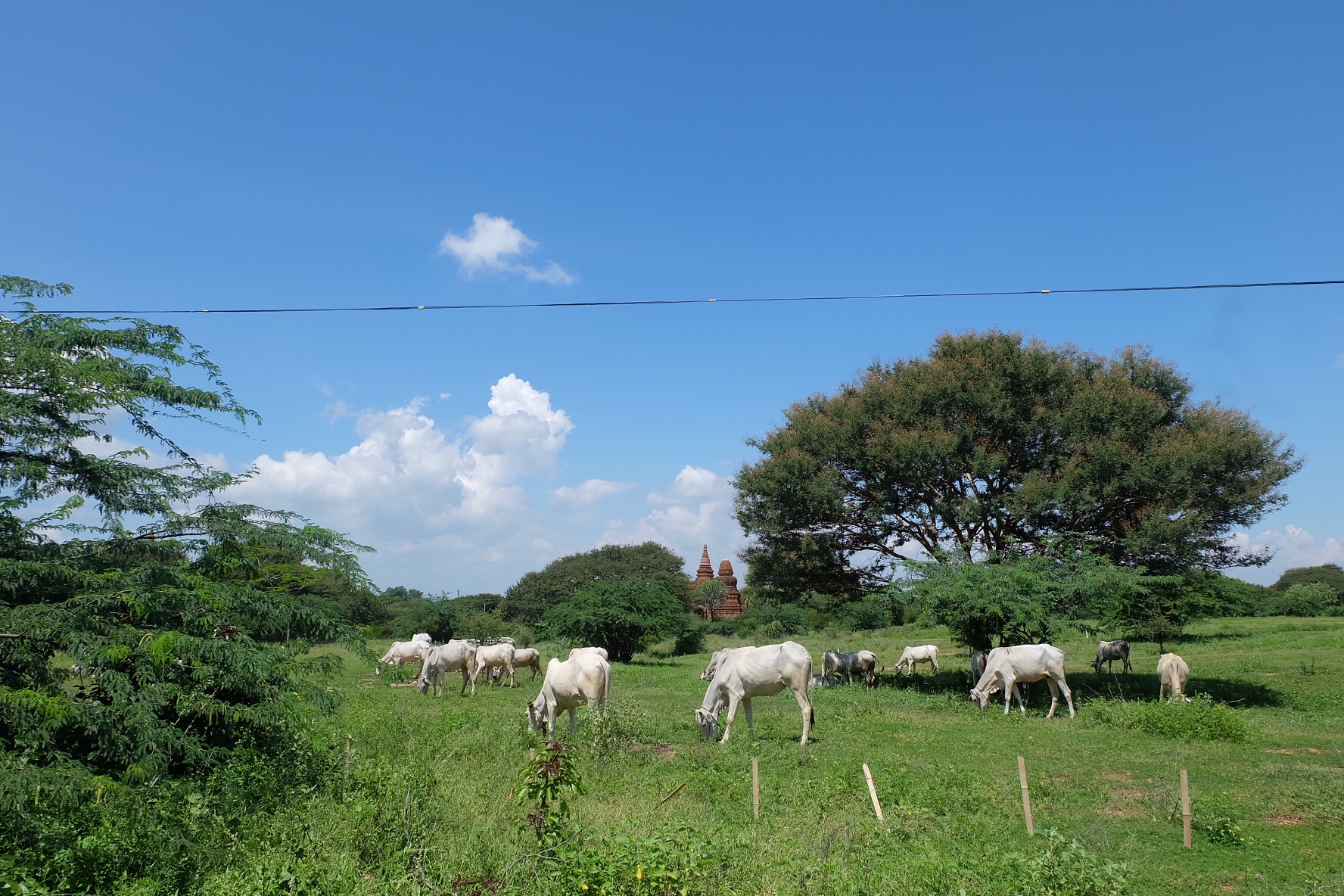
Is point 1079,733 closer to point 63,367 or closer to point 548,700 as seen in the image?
point 548,700

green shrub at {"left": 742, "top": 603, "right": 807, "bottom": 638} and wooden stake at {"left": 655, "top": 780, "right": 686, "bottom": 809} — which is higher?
green shrub at {"left": 742, "top": 603, "right": 807, "bottom": 638}

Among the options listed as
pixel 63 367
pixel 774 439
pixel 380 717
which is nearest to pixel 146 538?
pixel 63 367

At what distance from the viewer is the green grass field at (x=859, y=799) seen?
22.3 feet

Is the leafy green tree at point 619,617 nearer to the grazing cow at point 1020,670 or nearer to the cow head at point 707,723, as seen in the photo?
the grazing cow at point 1020,670

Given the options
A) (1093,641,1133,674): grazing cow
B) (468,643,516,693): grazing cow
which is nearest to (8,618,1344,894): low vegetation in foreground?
(1093,641,1133,674): grazing cow

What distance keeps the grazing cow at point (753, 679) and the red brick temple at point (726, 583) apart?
170ft

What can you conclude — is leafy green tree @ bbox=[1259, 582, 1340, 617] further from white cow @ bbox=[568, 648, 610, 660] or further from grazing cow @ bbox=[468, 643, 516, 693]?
white cow @ bbox=[568, 648, 610, 660]

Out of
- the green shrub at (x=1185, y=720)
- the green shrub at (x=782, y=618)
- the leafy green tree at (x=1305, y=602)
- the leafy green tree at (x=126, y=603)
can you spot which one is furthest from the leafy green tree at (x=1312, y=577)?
the leafy green tree at (x=126, y=603)

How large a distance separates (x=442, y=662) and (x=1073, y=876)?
63.2 feet

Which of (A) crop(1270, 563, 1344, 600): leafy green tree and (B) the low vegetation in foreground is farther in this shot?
(A) crop(1270, 563, 1344, 600): leafy green tree

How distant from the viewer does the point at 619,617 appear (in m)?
33.1

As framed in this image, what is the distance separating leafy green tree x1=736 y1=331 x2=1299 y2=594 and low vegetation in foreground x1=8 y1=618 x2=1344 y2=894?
18.6ft

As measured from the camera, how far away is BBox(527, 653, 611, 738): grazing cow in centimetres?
1429

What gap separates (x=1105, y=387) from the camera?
842 inches
